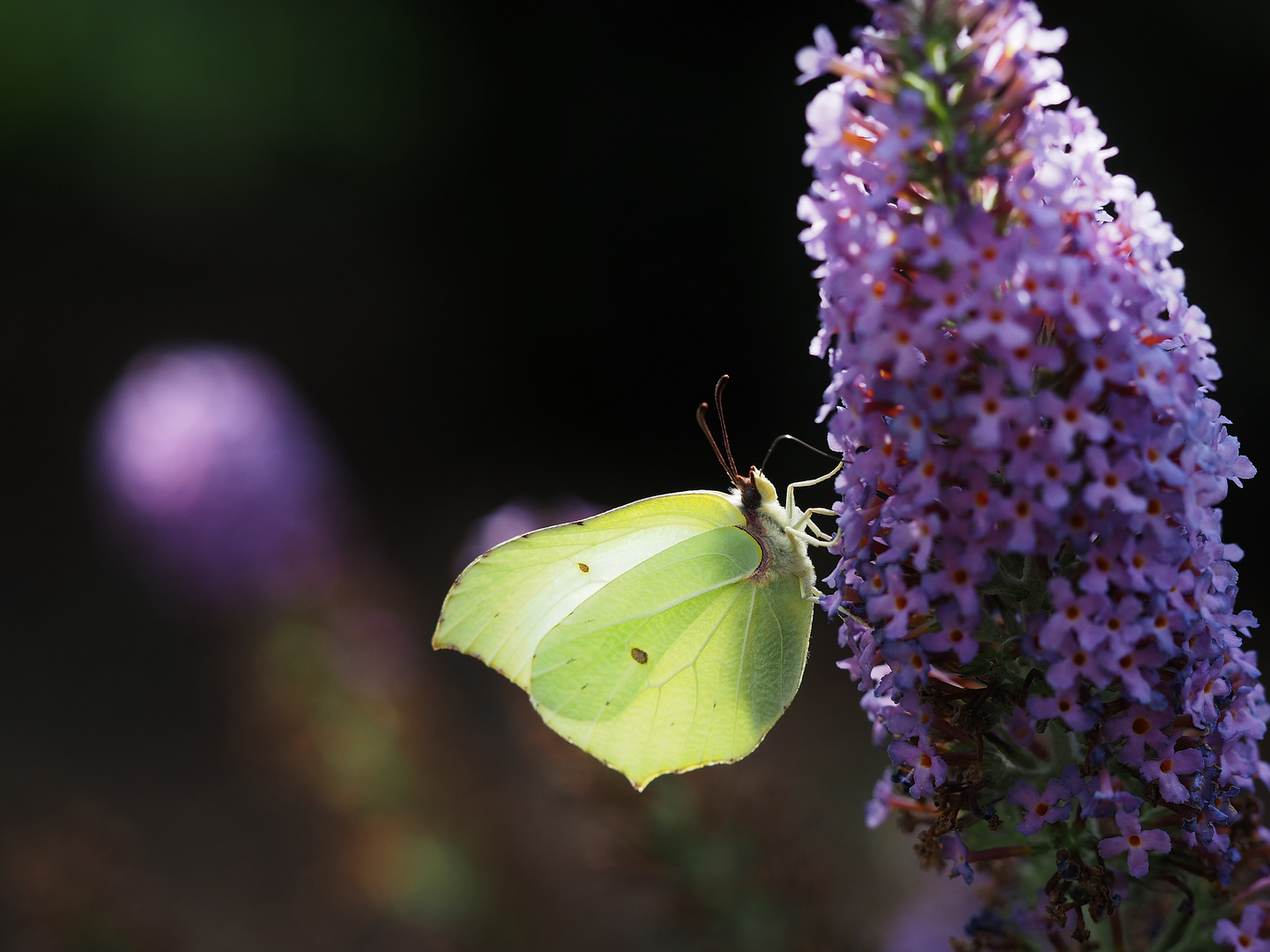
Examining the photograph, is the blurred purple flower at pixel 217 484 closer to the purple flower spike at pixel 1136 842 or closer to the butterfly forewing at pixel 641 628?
the butterfly forewing at pixel 641 628

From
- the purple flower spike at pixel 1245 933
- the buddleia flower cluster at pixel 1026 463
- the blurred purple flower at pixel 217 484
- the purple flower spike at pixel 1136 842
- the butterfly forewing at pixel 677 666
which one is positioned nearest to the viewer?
the buddleia flower cluster at pixel 1026 463

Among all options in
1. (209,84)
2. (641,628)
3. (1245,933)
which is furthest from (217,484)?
(1245,933)

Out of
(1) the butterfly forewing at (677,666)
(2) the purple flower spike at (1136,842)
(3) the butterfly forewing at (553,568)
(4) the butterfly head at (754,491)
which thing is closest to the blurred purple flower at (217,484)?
(3) the butterfly forewing at (553,568)

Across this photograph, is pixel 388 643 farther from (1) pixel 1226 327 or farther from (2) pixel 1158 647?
(1) pixel 1226 327

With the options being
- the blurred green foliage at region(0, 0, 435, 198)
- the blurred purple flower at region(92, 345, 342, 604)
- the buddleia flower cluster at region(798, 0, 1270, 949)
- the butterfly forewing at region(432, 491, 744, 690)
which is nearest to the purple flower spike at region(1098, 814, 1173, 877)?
the buddleia flower cluster at region(798, 0, 1270, 949)

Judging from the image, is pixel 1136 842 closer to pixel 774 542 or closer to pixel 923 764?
pixel 923 764

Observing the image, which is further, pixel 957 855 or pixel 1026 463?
pixel 957 855

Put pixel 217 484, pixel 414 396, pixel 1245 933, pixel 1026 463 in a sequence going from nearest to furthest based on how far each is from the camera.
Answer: pixel 1026 463, pixel 1245 933, pixel 217 484, pixel 414 396
